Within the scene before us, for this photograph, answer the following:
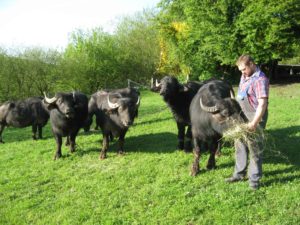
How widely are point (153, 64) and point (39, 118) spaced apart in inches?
1179

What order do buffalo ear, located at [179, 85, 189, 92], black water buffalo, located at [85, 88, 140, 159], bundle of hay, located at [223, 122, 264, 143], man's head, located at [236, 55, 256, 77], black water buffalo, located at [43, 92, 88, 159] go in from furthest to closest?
1. buffalo ear, located at [179, 85, 189, 92]
2. black water buffalo, located at [43, 92, 88, 159]
3. black water buffalo, located at [85, 88, 140, 159]
4. man's head, located at [236, 55, 256, 77]
5. bundle of hay, located at [223, 122, 264, 143]

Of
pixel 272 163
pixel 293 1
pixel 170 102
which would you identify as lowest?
pixel 272 163

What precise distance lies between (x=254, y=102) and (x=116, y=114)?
13.6 ft

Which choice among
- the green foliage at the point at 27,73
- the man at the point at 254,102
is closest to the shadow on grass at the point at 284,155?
the man at the point at 254,102

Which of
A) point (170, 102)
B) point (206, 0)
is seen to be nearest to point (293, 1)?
point (206, 0)

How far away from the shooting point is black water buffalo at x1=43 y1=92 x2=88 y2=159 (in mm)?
8984

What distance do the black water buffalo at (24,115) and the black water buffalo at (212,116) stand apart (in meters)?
7.42

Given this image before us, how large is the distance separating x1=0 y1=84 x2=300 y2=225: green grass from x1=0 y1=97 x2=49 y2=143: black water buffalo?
2.85m

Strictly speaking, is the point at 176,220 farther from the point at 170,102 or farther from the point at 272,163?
the point at 170,102

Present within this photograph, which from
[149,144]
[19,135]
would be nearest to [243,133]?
[149,144]

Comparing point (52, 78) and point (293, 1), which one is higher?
point (293, 1)

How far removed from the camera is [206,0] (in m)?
26.5

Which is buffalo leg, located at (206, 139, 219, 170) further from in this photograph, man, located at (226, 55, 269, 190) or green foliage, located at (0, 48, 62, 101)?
green foliage, located at (0, 48, 62, 101)

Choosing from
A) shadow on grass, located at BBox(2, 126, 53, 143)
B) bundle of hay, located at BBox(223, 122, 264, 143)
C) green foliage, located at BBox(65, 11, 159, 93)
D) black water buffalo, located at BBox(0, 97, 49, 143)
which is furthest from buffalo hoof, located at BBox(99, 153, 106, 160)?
green foliage, located at BBox(65, 11, 159, 93)
